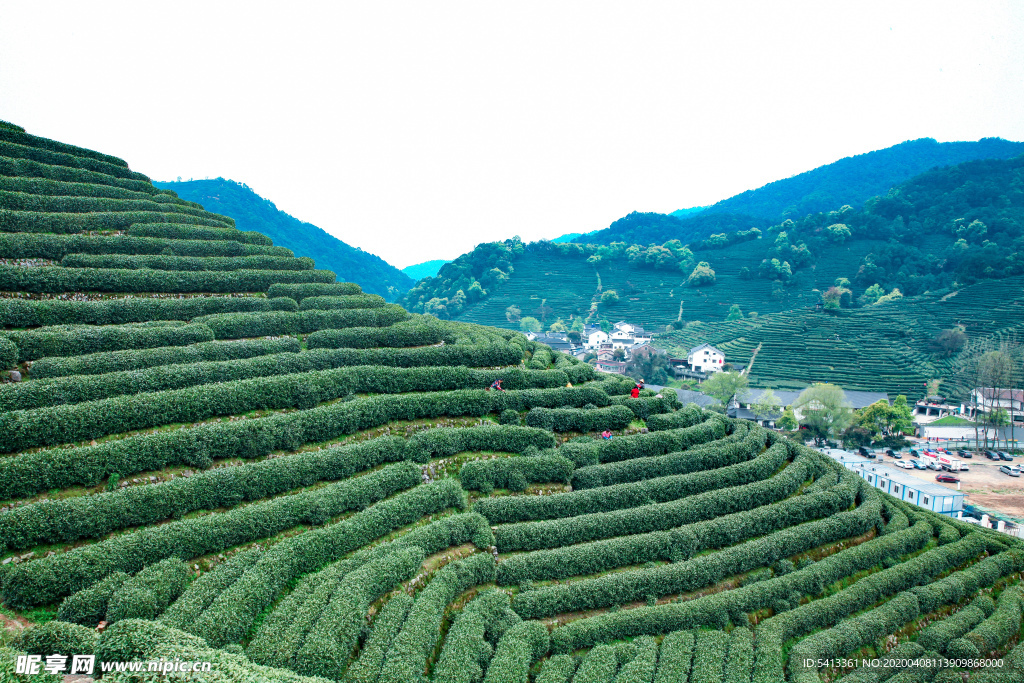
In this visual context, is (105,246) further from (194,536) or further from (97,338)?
(194,536)

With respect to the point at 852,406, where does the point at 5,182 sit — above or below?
above

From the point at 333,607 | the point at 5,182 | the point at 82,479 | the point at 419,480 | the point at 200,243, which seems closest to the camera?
the point at 333,607

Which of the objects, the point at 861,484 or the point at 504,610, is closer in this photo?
the point at 504,610

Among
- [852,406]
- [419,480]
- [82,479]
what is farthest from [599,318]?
[82,479]

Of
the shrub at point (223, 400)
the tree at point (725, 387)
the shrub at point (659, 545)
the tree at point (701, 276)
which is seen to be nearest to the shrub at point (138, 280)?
the shrub at point (223, 400)

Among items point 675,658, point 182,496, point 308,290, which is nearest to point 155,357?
point 182,496

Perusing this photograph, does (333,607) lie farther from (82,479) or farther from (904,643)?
(904,643)

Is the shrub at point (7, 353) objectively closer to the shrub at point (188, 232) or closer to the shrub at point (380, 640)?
the shrub at point (188, 232)

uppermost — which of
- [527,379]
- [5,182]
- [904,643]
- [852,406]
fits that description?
[5,182]
